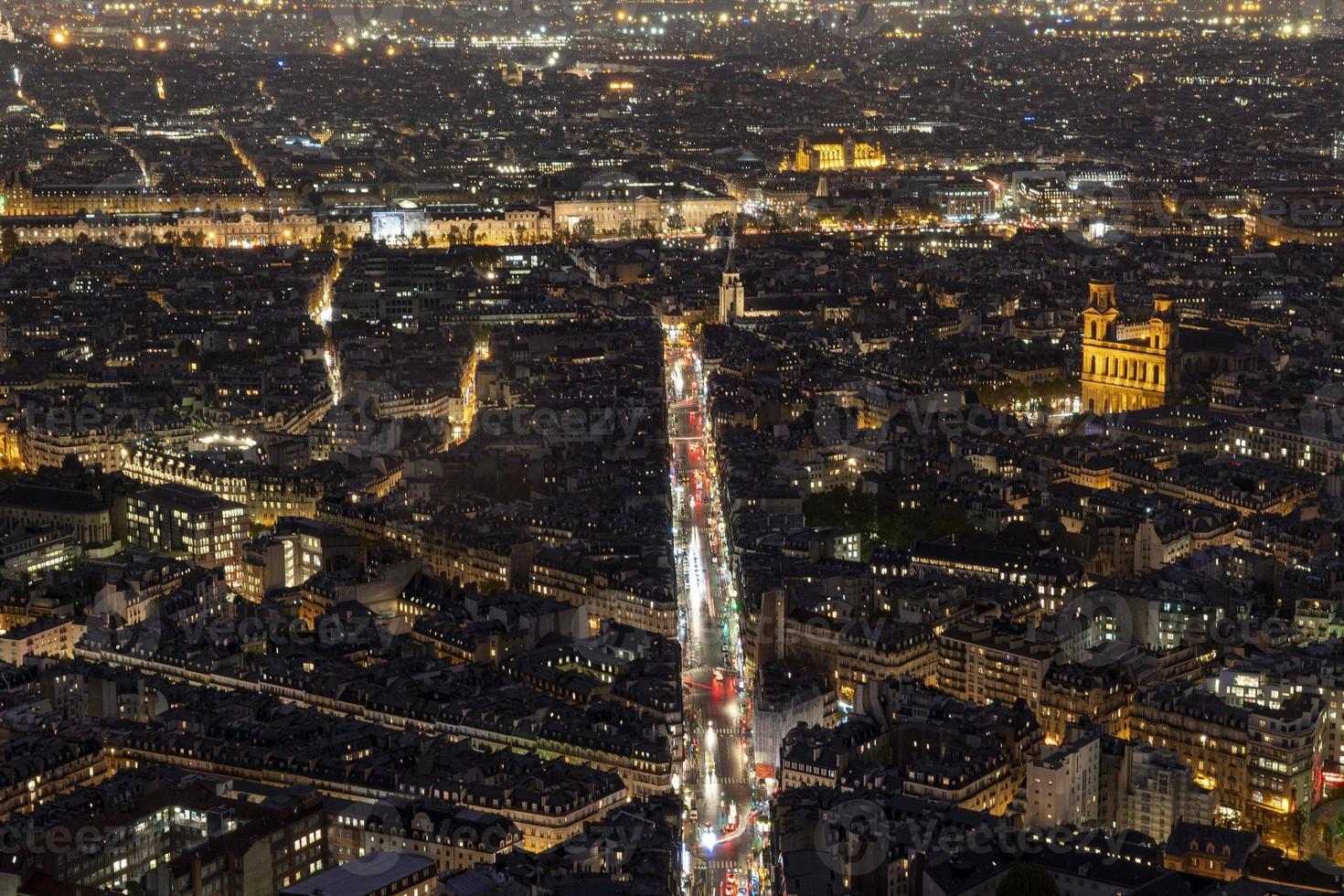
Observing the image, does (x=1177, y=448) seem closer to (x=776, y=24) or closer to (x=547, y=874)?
(x=547, y=874)

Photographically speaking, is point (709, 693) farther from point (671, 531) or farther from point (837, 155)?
point (837, 155)

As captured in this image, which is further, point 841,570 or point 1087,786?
point 841,570

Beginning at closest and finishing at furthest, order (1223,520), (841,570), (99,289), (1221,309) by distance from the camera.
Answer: (841,570)
(1223,520)
(1221,309)
(99,289)

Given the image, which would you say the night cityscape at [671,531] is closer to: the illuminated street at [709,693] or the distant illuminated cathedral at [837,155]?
the illuminated street at [709,693]

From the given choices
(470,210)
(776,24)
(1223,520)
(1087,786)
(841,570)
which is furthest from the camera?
(776,24)

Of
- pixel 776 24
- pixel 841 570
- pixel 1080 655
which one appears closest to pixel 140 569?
pixel 841 570

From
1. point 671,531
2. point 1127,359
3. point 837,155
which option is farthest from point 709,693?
point 837,155
